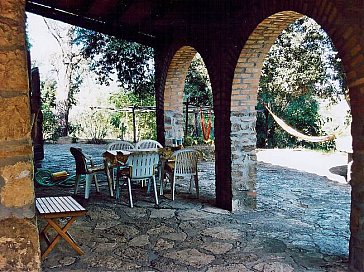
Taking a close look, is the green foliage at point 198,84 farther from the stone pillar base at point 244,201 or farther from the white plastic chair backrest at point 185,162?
the stone pillar base at point 244,201

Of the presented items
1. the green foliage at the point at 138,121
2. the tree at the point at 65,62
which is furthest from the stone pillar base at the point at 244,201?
the tree at the point at 65,62

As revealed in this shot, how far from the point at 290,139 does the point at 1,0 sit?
10544 millimetres

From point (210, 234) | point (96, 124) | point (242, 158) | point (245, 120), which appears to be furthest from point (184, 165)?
point (96, 124)

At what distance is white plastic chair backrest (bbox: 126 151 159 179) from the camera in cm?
494

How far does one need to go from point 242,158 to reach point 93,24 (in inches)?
163

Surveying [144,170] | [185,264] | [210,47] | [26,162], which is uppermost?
[210,47]

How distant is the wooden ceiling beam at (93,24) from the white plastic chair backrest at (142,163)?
2.97 meters

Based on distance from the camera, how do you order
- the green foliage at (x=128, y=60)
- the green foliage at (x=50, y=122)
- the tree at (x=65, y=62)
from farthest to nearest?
1. the tree at (x=65, y=62)
2. the green foliage at (x=50, y=122)
3. the green foliage at (x=128, y=60)

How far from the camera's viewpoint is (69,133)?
13.1 meters

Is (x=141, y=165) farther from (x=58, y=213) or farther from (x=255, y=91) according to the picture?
Answer: (x=58, y=213)

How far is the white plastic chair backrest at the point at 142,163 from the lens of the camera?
494cm

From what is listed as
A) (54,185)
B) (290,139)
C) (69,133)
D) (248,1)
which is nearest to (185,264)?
(248,1)

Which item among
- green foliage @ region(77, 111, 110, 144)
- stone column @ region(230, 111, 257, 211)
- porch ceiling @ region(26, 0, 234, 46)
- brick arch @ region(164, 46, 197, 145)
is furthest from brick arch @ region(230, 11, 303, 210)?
green foliage @ region(77, 111, 110, 144)

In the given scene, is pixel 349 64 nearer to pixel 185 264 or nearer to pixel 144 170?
pixel 185 264
